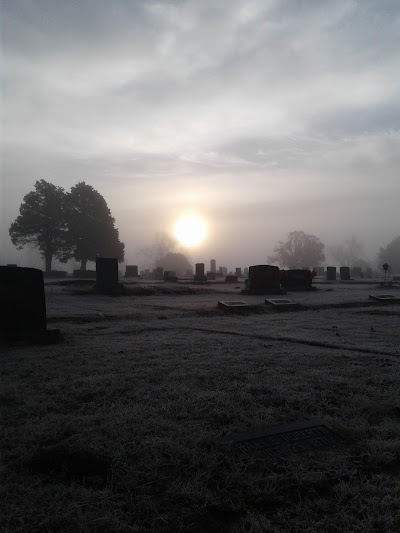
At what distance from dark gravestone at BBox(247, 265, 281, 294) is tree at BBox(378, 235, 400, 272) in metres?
63.3

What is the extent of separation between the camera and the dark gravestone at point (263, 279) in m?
Result: 19.7

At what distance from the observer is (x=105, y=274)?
64.9 ft

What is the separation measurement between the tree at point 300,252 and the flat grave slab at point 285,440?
72835mm

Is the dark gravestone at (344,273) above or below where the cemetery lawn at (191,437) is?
above

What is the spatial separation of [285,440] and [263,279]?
669 inches

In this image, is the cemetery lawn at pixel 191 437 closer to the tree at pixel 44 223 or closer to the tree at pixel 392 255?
the tree at pixel 44 223

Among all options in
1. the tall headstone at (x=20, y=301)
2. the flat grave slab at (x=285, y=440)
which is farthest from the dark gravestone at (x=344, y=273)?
the flat grave slab at (x=285, y=440)

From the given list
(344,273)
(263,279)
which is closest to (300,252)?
(344,273)

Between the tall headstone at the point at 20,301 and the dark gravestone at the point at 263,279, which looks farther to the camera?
the dark gravestone at the point at 263,279

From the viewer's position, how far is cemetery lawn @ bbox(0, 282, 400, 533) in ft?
6.86

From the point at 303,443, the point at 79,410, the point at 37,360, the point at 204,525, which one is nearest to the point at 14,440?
the point at 79,410

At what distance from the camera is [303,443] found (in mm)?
2908

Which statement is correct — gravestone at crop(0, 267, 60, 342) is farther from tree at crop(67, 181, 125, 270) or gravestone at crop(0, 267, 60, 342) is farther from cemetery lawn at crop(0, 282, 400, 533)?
tree at crop(67, 181, 125, 270)

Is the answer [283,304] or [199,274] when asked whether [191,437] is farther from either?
[199,274]
